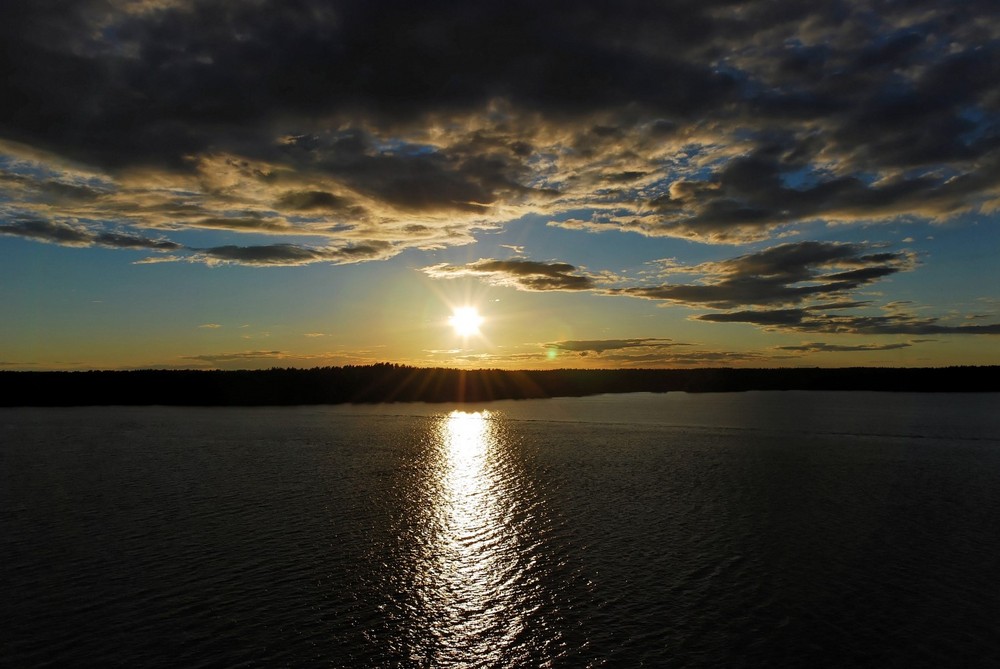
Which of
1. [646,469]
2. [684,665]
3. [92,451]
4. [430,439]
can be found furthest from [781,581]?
[92,451]

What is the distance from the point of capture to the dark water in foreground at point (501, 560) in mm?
17047

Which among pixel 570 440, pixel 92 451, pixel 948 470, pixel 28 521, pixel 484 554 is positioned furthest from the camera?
pixel 570 440

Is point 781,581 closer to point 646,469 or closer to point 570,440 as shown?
point 646,469

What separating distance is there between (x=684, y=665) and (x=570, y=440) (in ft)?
176

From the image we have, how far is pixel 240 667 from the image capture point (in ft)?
51.2

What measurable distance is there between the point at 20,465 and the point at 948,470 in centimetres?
7098

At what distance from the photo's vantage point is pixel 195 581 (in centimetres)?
2184

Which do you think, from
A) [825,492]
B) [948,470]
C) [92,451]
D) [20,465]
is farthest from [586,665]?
[92,451]

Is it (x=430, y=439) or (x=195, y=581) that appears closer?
(x=195, y=581)

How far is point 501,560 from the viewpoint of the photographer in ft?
82.5

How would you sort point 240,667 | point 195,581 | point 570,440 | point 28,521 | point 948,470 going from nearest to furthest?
point 240,667, point 195,581, point 28,521, point 948,470, point 570,440

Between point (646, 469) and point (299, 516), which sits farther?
point (646, 469)

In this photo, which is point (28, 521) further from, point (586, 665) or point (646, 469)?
point (646, 469)

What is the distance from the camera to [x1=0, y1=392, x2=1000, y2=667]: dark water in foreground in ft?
55.9
